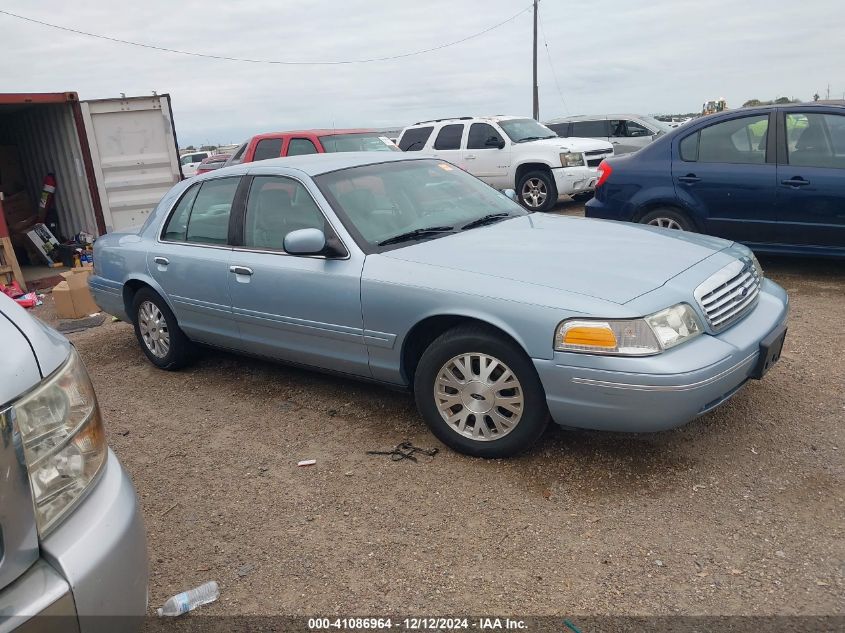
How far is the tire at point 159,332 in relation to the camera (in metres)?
5.17

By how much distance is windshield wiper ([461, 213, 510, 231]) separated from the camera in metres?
4.25

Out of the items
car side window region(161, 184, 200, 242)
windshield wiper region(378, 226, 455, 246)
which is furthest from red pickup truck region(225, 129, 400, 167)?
windshield wiper region(378, 226, 455, 246)

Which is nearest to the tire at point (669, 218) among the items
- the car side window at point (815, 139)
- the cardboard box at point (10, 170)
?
the car side window at point (815, 139)

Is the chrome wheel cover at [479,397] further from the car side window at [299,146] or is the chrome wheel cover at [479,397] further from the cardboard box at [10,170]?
the cardboard box at [10,170]

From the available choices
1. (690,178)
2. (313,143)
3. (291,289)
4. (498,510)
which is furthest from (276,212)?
(313,143)

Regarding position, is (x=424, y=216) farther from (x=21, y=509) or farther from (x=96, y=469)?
(x=21, y=509)

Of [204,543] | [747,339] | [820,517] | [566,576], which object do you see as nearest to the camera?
[566,576]

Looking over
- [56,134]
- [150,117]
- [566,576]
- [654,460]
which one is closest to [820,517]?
[654,460]

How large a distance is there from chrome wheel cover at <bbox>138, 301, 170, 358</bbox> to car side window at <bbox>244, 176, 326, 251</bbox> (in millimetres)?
1277

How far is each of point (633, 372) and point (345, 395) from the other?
218 centimetres

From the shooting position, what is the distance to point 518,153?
40.1 ft

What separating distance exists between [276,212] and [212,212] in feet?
2.21

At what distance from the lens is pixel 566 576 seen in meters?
2.68

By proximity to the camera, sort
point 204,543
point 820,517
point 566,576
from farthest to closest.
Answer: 1. point 204,543
2. point 820,517
3. point 566,576
